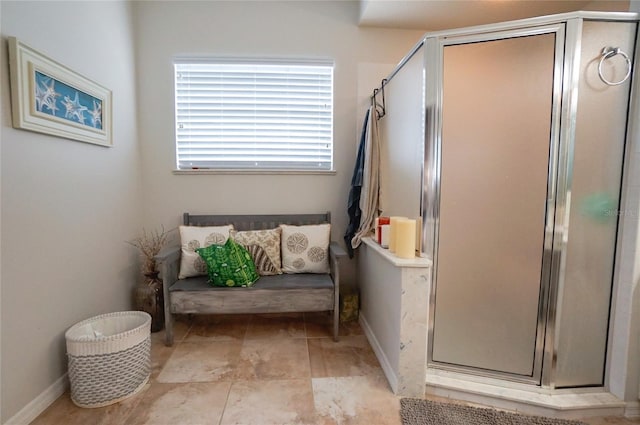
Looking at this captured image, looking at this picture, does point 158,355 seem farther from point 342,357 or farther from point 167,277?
point 342,357

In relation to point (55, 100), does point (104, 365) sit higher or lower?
lower

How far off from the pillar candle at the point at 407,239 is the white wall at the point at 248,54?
3.47ft

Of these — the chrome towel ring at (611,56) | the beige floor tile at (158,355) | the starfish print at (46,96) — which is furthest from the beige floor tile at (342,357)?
the starfish print at (46,96)

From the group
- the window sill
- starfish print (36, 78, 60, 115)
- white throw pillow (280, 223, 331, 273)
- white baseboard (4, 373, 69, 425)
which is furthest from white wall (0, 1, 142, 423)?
white throw pillow (280, 223, 331, 273)

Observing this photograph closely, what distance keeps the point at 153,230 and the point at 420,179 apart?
2.22 m

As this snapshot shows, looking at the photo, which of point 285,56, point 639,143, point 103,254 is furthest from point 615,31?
point 103,254

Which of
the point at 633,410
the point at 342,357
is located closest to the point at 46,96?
the point at 342,357

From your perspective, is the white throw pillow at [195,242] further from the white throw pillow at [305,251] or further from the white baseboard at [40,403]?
the white baseboard at [40,403]

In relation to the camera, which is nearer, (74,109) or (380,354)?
(74,109)

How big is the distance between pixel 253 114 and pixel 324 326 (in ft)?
6.28

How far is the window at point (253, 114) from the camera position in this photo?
7.89 feet

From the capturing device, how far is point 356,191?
231 centimetres

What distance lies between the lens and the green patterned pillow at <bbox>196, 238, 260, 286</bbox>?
196 centimetres

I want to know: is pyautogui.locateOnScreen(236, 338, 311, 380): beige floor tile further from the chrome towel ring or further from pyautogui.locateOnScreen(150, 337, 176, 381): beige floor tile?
the chrome towel ring
